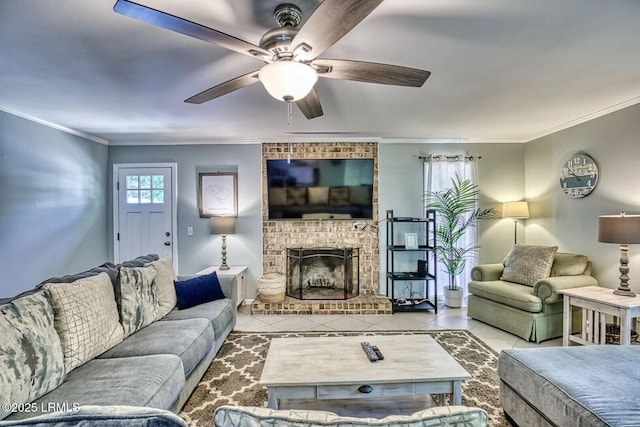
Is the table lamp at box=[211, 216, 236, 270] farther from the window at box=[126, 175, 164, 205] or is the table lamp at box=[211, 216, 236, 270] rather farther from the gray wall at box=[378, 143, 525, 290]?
the gray wall at box=[378, 143, 525, 290]

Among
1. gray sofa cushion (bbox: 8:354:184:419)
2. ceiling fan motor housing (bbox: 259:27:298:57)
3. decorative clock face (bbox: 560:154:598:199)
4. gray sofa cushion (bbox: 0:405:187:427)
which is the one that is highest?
ceiling fan motor housing (bbox: 259:27:298:57)

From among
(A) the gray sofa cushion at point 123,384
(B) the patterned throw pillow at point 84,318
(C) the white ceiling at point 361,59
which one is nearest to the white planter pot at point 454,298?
(C) the white ceiling at point 361,59

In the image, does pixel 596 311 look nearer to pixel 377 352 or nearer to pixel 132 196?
pixel 377 352

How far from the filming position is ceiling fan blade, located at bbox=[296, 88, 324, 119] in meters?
2.16

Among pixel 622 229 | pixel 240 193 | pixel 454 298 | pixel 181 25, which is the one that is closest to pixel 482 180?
pixel 454 298

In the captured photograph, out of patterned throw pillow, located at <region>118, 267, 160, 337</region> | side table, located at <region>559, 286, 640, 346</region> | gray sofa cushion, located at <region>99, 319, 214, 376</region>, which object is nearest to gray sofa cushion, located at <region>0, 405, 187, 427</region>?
gray sofa cushion, located at <region>99, 319, 214, 376</region>

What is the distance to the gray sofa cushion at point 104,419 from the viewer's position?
63 centimetres

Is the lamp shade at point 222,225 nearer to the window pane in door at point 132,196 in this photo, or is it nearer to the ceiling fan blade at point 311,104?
the window pane in door at point 132,196

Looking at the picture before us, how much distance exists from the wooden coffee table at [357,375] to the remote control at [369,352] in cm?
3

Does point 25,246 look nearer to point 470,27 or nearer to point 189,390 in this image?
point 189,390

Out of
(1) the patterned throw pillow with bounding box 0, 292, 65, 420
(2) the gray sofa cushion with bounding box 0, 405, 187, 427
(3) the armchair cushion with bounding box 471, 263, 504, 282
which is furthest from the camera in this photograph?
(3) the armchair cushion with bounding box 471, 263, 504, 282

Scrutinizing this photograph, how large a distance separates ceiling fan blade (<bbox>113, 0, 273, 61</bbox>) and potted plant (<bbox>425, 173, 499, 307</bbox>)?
11.9ft

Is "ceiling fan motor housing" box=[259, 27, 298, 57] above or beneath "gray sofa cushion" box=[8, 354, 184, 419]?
above

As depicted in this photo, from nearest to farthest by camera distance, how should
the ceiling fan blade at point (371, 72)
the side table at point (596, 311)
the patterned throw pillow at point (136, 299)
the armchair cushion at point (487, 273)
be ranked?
the ceiling fan blade at point (371, 72) → the patterned throw pillow at point (136, 299) → the side table at point (596, 311) → the armchair cushion at point (487, 273)
